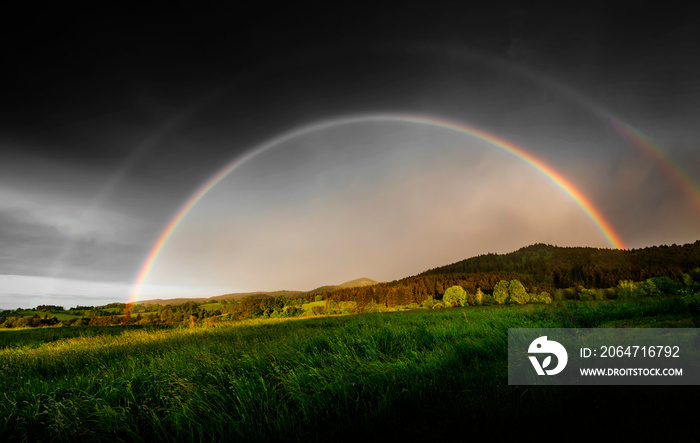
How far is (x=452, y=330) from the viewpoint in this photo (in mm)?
10664

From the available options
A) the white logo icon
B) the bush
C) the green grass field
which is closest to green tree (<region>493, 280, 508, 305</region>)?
the bush

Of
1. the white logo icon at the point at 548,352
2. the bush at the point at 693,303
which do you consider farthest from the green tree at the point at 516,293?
the white logo icon at the point at 548,352

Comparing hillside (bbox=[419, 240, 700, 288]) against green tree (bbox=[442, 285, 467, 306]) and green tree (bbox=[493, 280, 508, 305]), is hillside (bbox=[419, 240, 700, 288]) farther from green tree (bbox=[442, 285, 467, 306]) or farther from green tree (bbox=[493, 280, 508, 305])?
green tree (bbox=[442, 285, 467, 306])

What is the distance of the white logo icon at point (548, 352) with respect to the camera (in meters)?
5.99

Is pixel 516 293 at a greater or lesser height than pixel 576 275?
lesser

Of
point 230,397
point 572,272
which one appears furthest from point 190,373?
point 572,272

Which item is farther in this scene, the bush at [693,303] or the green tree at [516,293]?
the green tree at [516,293]

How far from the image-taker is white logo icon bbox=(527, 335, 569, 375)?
19.6ft

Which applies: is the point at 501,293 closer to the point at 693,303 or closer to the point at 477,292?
the point at 477,292

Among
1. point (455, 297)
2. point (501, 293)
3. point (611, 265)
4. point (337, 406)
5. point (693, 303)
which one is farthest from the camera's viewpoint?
point (611, 265)

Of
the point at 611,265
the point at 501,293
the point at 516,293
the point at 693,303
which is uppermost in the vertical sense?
the point at 611,265

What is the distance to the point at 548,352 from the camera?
677cm

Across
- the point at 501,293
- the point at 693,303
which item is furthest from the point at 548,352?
the point at 501,293

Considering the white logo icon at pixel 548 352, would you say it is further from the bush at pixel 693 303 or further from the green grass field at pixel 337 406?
the bush at pixel 693 303
